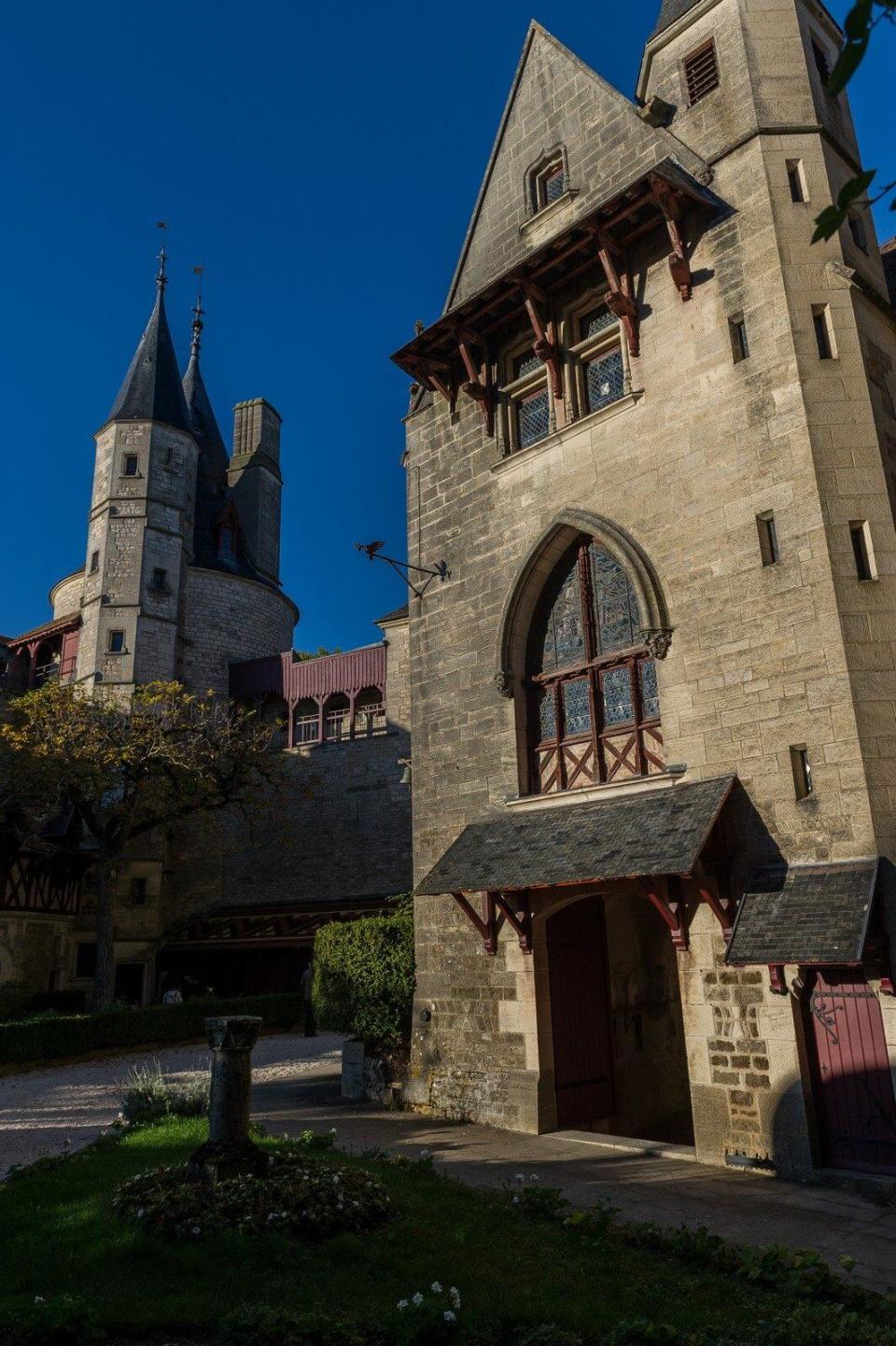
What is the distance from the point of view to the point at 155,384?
111ft

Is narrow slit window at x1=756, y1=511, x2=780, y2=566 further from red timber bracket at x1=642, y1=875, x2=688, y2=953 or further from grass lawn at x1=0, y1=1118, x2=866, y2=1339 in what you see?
grass lawn at x1=0, y1=1118, x2=866, y2=1339

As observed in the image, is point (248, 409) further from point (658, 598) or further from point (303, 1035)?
point (658, 598)

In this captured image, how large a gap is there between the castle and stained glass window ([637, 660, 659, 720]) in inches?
624

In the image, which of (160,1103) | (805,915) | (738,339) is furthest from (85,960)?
(738,339)

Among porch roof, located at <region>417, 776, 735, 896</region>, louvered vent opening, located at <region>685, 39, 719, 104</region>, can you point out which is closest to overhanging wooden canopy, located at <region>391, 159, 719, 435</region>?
louvered vent opening, located at <region>685, 39, 719, 104</region>

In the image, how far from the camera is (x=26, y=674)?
35031mm

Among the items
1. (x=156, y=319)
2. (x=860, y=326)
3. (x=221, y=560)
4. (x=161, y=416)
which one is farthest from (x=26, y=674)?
(x=860, y=326)

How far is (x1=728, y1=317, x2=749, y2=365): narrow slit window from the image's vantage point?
10242mm

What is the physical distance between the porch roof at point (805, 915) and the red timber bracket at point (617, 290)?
6339 millimetres

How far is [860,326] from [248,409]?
35.2 m

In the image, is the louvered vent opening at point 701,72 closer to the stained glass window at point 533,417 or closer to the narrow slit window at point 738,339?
the narrow slit window at point 738,339

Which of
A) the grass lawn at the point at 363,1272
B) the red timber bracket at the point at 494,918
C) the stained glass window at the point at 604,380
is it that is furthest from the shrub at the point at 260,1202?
the stained glass window at the point at 604,380

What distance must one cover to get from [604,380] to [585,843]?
5.88 metres

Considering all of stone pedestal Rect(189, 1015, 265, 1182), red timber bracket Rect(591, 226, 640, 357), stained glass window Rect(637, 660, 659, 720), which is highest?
red timber bracket Rect(591, 226, 640, 357)
